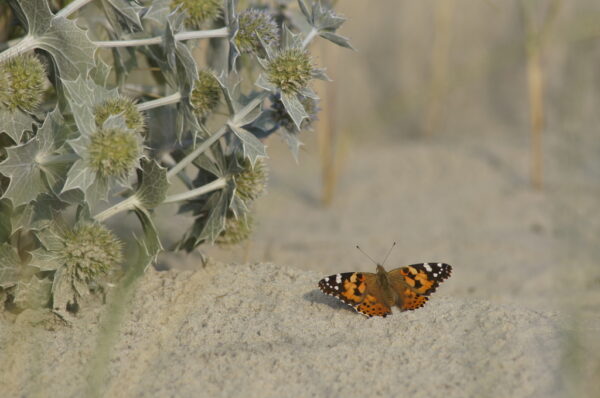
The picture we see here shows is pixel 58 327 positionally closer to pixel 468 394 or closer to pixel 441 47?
pixel 468 394

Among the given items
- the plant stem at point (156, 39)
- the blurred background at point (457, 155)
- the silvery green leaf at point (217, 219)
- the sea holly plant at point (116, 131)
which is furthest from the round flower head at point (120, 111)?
the blurred background at point (457, 155)

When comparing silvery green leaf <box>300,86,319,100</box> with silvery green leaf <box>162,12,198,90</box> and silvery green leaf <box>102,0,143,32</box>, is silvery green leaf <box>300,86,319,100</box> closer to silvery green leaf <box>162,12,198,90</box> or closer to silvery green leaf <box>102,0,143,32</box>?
silvery green leaf <box>162,12,198,90</box>

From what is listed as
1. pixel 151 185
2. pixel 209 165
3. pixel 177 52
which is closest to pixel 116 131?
pixel 151 185

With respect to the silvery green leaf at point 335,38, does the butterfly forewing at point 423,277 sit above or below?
below

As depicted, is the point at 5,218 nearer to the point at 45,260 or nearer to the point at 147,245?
the point at 45,260

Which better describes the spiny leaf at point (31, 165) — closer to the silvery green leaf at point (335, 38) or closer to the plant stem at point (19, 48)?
the plant stem at point (19, 48)
